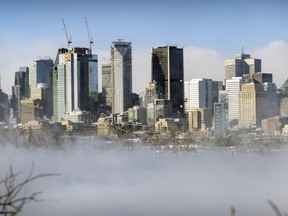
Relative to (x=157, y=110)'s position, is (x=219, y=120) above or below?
below

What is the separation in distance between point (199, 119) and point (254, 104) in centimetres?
583

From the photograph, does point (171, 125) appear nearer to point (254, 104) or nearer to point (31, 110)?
point (254, 104)

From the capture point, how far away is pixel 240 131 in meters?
48.4

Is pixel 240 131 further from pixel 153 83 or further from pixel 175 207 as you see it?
pixel 175 207

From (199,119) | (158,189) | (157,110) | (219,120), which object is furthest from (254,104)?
(158,189)

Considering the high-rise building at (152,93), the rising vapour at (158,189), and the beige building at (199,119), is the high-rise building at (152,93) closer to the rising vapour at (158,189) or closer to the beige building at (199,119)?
the beige building at (199,119)

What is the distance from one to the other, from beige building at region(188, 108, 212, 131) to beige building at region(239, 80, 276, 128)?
2762mm

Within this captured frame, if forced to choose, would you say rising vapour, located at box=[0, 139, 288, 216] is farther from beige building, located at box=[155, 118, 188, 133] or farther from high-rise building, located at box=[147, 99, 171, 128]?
high-rise building, located at box=[147, 99, 171, 128]

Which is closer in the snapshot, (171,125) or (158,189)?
(158,189)

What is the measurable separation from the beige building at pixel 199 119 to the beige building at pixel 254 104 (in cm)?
276

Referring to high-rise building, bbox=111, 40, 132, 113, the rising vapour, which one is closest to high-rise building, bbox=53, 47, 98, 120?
high-rise building, bbox=111, 40, 132, 113

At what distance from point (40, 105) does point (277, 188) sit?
5594 cm

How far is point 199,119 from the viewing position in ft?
195

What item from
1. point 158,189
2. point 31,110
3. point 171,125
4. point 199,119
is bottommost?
point 158,189
